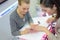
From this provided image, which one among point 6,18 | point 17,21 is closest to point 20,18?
point 17,21

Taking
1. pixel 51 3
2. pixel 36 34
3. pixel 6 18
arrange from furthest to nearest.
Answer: pixel 6 18 → pixel 36 34 → pixel 51 3

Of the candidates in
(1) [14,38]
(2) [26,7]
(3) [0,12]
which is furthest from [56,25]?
(3) [0,12]

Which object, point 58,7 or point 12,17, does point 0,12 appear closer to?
point 12,17

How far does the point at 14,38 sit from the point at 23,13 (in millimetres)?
225

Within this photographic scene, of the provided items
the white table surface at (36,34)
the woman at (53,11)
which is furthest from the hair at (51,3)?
the white table surface at (36,34)

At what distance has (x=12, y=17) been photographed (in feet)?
3.67

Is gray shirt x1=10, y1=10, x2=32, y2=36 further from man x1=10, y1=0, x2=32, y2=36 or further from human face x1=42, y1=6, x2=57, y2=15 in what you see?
human face x1=42, y1=6, x2=57, y2=15

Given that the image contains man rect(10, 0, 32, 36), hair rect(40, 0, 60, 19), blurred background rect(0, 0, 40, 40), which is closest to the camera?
hair rect(40, 0, 60, 19)

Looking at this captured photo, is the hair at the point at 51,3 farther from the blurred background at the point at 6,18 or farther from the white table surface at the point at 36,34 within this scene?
the blurred background at the point at 6,18

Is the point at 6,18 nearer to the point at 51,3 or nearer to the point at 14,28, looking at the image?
the point at 14,28

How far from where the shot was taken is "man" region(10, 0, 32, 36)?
1080 mm

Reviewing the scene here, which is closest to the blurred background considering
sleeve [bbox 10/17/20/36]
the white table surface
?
sleeve [bbox 10/17/20/36]

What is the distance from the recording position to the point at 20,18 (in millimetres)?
1117

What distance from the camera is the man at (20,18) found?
3.54 feet
